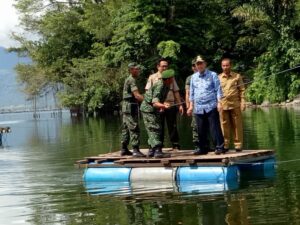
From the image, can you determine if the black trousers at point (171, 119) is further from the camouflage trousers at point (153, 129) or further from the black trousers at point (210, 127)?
the black trousers at point (210, 127)

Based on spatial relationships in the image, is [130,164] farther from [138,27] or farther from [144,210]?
[138,27]

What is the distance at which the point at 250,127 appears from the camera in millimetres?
24812

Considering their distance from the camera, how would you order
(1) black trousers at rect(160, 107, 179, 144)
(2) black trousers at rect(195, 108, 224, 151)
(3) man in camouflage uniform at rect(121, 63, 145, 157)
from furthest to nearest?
(1) black trousers at rect(160, 107, 179, 144)
(3) man in camouflage uniform at rect(121, 63, 145, 157)
(2) black trousers at rect(195, 108, 224, 151)

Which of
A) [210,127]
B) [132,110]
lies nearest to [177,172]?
[210,127]

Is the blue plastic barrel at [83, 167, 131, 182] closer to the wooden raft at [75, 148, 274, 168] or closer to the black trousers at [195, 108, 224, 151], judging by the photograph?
the wooden raft at [75, 148, 274, 168]

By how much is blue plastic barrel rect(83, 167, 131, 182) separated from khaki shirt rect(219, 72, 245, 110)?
2306mm

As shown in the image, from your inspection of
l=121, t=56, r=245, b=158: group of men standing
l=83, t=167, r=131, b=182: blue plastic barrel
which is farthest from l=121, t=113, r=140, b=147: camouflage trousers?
l=83, t=167, r=131, b=182: blue plastic barrel

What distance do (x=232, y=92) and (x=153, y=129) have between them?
5.55 feet

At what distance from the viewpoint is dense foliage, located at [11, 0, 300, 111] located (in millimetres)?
41844

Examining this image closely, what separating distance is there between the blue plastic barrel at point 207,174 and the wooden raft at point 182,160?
74 millimetres

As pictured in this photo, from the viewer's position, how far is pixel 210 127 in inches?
461

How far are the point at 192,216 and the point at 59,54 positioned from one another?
50255 millimetres

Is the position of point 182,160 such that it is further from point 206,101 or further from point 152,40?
point 152,40

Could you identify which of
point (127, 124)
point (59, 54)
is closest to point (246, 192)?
point (127, 124)
